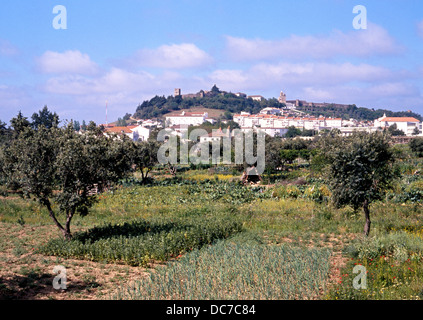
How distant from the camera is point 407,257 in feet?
40.3

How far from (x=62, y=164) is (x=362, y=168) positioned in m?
12.3

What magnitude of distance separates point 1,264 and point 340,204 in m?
13.7

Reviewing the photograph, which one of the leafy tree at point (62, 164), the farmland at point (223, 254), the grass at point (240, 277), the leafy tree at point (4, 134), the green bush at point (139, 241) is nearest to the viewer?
the grass at point (240, 277)

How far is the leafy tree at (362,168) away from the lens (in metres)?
15.6

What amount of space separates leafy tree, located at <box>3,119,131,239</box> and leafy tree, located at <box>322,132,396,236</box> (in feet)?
31.3

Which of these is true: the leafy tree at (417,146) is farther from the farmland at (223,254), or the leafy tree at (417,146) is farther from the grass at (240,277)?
the grass at (240,277)

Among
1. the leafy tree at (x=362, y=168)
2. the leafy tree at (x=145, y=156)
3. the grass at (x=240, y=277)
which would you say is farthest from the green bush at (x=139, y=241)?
the leafy tree at (x=145, y=156)

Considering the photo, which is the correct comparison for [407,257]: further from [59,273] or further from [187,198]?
[187,198]

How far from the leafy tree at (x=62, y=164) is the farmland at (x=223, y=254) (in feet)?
6.89

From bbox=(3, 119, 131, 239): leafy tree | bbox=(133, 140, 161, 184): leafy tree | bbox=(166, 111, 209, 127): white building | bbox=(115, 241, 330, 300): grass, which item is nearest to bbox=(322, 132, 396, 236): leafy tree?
bbox=(115, 241, 330, 300): grass

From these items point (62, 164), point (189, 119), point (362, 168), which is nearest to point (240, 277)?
point (362, 168)

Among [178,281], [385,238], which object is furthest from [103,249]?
[385,238]

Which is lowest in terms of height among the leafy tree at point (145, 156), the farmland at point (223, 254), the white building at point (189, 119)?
the farmland at point (223, 254)

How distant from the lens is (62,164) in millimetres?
→ 14906
